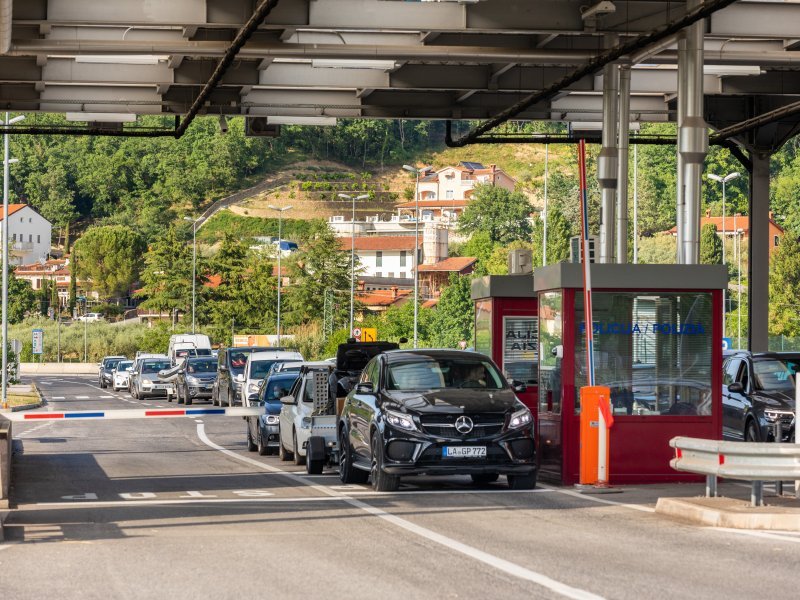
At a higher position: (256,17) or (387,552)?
(256,17)

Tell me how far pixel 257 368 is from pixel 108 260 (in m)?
155

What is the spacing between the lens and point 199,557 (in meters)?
12.0

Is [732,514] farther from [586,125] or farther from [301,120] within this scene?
[586,125]

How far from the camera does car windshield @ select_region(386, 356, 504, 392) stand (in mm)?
19094

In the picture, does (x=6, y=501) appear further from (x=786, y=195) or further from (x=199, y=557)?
(x=786, y=195)

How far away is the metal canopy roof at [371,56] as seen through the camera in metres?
22.4

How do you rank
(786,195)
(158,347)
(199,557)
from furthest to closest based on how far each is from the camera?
(786,195) < (158,347) < (199,557)

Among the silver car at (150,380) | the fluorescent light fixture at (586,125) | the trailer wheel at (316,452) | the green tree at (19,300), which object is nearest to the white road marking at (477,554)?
the trailer wheel at (316,452)

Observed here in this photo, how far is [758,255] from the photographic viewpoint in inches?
1326

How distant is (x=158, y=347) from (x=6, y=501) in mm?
109494

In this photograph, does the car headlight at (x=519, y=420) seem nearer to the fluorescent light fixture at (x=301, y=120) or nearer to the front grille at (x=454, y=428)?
the front grille at (x=454, y=428)

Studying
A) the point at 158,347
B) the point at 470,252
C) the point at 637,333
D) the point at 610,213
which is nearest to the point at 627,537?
the point at 637,333

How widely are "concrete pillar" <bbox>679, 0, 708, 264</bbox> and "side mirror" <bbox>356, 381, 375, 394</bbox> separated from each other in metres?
5.37

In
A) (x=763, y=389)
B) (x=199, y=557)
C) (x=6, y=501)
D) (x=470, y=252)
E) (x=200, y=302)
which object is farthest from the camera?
(x=470, y=252)
